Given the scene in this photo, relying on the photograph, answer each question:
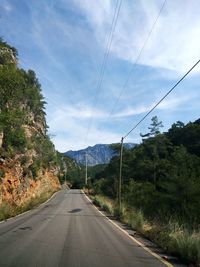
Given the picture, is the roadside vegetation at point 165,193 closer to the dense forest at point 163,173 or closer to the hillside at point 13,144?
the dense forest at point 163,173

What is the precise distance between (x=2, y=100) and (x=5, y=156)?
1335cm

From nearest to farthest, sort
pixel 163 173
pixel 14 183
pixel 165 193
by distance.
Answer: pixel 14 183, pixel 165 193, pixel 163 173

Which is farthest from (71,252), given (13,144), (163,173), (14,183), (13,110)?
(163,173)

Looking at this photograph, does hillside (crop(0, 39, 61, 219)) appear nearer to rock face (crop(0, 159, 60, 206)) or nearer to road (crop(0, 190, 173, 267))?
rock face (crop(0, 159, 60, 206))

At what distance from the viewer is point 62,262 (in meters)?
10.9

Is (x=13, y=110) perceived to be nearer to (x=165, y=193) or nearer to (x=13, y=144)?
(x=13, y=144)

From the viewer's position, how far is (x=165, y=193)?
55.6m

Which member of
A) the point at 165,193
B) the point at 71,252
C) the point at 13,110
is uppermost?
the point at 13,110

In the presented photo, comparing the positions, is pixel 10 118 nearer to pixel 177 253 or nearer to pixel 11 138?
pixel 11 138

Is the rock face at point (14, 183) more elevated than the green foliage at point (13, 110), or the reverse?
the green foliage at point (13, 110)

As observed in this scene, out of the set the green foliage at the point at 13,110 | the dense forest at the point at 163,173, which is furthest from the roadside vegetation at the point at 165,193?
the green foliage at the point at 13,110

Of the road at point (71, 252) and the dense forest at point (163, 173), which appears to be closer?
the road at point (71, 252)

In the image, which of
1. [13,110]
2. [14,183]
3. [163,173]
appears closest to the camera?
[13,110]

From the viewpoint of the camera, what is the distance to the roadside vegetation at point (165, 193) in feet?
50.3
